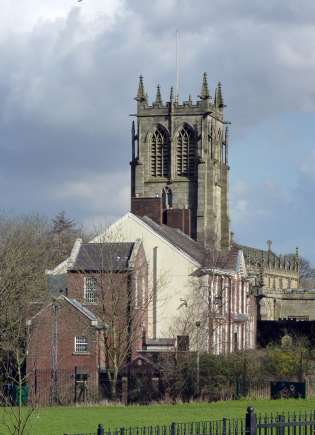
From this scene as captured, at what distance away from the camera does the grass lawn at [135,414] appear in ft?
136

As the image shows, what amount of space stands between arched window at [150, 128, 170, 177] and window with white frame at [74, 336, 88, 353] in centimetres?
6053

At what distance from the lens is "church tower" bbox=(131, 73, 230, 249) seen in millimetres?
121000

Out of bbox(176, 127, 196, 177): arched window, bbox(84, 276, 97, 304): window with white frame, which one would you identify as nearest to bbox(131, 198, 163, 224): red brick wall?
bbox(84, 276, 97, 304): window with white frame

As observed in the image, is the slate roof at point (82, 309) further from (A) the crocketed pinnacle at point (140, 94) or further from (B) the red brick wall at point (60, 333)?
(A) the crocketed pinnacle at point (140, 94)

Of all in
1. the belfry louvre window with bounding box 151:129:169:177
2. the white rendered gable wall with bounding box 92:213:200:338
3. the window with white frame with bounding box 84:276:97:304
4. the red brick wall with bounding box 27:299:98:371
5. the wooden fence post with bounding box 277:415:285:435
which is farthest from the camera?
the belfry louvre window with bounding box 151:129:169:177

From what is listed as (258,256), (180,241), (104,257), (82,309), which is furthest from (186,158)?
(82,309)

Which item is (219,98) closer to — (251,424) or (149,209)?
(149,209)

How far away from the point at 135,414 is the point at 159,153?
7903cm

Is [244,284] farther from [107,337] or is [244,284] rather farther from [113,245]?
[107,337]

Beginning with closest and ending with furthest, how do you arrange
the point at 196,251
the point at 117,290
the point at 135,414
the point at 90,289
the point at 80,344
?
the point at 135,414 < the point at 80,344 < the point at 117,290 < the point at 90,289 < the point at 196,251

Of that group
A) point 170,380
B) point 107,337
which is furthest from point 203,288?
point 170,380

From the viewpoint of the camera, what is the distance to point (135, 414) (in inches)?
1866

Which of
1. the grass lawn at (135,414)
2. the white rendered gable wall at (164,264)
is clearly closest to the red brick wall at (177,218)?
the white rendered gable wall at (164,264)

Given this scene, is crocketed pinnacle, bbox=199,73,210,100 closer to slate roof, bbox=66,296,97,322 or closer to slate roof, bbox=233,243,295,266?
slate roof, bbox=233,243,295,266
